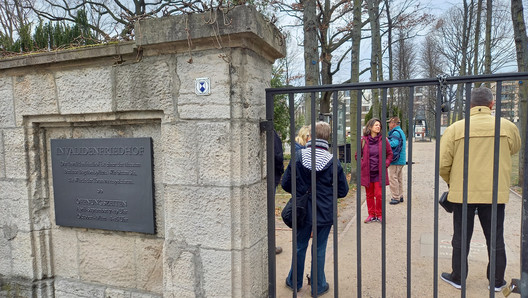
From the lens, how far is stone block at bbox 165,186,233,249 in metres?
2.43

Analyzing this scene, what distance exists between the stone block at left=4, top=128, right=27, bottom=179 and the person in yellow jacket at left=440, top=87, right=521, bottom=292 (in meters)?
3.73

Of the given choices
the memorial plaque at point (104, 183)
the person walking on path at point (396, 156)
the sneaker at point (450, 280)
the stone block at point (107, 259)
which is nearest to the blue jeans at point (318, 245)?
the sneaker at point (450, 280)

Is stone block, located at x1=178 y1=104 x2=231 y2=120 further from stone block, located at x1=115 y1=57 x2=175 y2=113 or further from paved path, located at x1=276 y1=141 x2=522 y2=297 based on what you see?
paved path, located at x1=276 y1=141 x2=522 y2=297

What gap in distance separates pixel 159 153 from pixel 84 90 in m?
0.81

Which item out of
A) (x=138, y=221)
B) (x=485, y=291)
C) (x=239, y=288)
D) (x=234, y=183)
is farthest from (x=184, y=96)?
(x=485, y=291)

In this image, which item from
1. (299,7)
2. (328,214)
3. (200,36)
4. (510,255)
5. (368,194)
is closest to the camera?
(200,36)

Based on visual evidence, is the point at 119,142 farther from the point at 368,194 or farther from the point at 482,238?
the point at 482,238

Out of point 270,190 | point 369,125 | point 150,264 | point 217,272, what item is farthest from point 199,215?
point 369,125

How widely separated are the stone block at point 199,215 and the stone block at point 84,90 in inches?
35.4

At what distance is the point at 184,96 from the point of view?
248 cm

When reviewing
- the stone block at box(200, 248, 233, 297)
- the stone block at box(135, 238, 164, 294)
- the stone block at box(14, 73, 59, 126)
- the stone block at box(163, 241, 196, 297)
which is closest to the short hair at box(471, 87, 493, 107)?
the stone block at box(200, 248, 233, 297)

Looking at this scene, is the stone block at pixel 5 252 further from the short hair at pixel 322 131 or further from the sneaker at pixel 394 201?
the sneaker at pixel 394 201

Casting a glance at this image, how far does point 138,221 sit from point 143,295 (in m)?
0.62

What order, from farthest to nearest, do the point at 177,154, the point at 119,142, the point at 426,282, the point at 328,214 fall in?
the point at 426,282 → the point at 328,214 → the point at 119,142 → the point at 177,154
